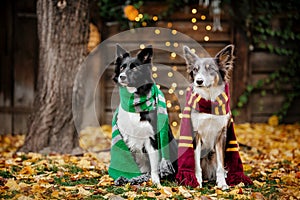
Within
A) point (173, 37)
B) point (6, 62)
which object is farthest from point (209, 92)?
point (6, 62)

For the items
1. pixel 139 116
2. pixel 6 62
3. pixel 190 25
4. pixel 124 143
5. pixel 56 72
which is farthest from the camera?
pixel 190 25

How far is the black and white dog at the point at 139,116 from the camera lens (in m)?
3.81

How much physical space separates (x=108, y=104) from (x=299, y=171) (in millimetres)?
3927

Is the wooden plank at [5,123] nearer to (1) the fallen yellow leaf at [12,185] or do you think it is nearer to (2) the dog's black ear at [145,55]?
(1) the fallen yellow leaf at [12,185]

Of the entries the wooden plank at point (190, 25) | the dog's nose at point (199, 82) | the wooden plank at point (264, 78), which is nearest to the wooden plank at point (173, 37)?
the wooden plank at point (190, 25)

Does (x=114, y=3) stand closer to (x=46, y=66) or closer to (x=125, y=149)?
(x=46, y=66)

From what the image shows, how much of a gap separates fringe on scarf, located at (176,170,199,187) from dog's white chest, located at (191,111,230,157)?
0.31 metres

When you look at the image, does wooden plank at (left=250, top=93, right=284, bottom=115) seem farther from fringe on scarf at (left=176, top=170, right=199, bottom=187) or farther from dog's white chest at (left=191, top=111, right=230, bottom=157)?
fringe on scarf at (left=176, top=170, right=199, bottom=187)

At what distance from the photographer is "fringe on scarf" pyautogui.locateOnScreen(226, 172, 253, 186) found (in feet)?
13.0

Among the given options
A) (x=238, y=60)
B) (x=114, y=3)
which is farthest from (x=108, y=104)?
(x=238, y=60)

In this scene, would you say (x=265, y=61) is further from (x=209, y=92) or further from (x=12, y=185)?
(x=12, y=185)

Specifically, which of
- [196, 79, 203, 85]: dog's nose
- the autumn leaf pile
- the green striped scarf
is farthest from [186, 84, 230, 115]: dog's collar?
the autumn leaf pile

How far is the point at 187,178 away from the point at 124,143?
26.5 inches

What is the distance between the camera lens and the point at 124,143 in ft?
13.3
